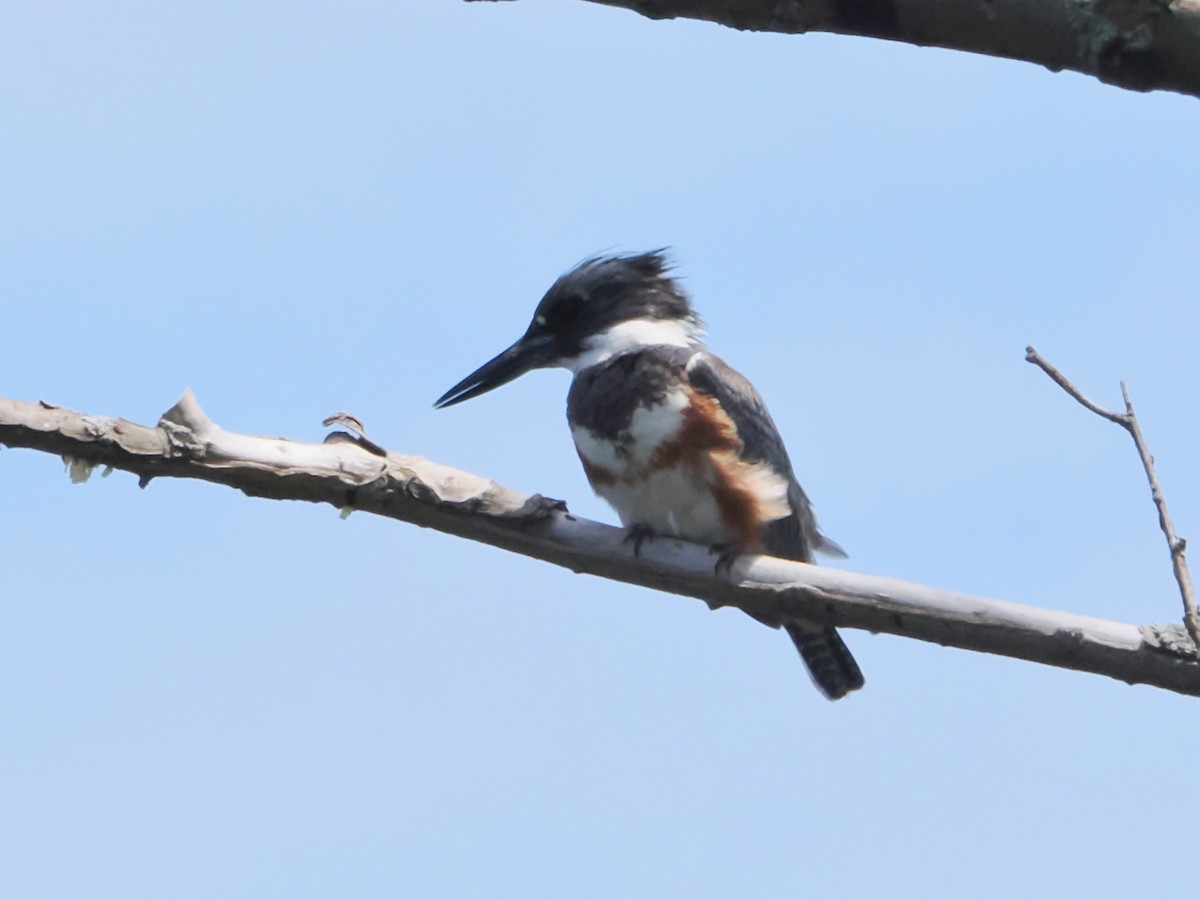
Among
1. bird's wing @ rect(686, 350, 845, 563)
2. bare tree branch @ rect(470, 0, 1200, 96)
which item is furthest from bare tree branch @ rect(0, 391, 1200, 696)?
bare tree branch @ rect(470, 0, 1200, 96)

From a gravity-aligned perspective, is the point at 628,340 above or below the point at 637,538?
above

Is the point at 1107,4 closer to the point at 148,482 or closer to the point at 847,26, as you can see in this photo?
the point at 847,26

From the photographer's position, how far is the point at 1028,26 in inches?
52.5

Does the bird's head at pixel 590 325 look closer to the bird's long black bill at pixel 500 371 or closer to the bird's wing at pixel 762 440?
the bird's long black bill at pixel 500 371

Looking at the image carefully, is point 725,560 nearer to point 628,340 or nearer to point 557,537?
point 557,537

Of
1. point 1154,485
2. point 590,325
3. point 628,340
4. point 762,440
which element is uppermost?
point 590,325

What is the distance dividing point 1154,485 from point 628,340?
1.90 m

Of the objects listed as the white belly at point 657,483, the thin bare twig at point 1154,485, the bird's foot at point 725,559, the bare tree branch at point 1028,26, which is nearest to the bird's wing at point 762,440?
the white belly at point 657,483

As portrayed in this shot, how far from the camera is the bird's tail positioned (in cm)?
370

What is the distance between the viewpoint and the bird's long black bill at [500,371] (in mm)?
3996

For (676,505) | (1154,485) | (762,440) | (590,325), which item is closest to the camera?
(1154,485)

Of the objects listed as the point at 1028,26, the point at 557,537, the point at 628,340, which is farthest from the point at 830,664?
the point at 1028,26

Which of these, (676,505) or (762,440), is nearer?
(676,505)

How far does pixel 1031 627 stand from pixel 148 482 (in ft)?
4.90
